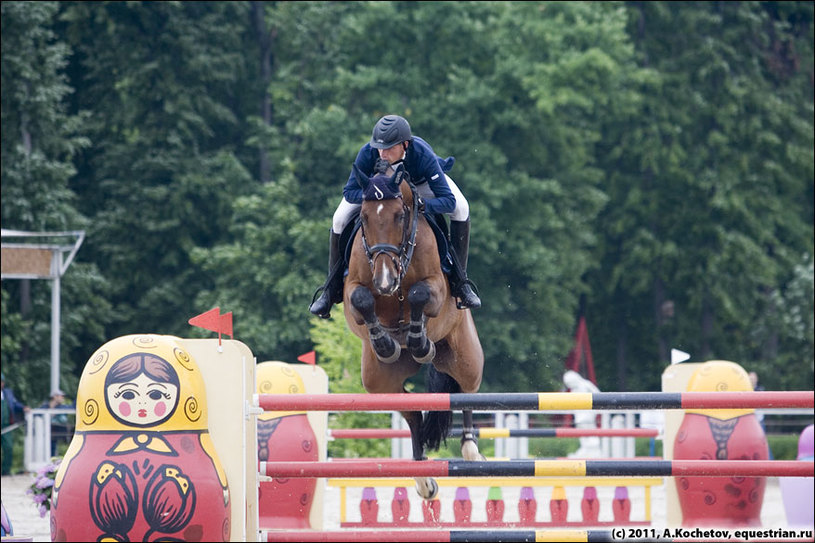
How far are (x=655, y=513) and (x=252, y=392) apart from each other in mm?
8159

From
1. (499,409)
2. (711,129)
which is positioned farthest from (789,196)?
(499,409)

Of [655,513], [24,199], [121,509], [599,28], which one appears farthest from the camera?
[599,28]

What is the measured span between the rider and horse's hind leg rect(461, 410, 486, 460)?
0.93 metres

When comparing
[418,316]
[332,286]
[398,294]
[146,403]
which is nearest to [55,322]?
[332,286]

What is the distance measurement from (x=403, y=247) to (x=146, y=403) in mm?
1547

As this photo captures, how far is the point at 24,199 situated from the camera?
76.9ft

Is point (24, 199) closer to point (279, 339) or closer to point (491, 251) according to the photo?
point (279, 339)

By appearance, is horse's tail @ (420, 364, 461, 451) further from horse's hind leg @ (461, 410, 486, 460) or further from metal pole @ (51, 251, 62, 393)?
metal pole @ (51, 251, 62, 393)

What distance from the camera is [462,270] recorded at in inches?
263

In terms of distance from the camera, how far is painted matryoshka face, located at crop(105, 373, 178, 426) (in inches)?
203

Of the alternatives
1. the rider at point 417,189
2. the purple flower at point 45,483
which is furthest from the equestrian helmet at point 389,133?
the purple flower at point 45,483

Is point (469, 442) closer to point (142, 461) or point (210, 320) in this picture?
point (210, 320)

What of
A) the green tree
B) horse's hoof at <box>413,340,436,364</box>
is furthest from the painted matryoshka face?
the green tree

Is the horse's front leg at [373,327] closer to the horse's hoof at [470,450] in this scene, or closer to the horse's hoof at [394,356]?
the horse's hoof at [394,356]
